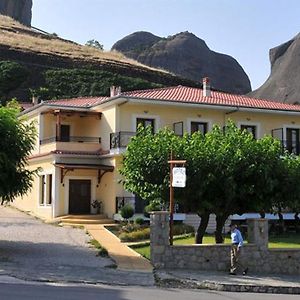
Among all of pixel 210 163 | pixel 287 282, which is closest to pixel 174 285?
pixel 287 282

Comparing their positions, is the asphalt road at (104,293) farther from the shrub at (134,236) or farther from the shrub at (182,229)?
the shrub at (182,229)

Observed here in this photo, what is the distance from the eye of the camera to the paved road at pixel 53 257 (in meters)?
15.9

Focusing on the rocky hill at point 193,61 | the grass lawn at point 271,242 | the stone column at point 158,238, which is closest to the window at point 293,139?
the grass lawn at point 271,242

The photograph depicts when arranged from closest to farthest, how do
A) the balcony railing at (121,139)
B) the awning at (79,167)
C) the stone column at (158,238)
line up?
the stone column at (158,238) < the balcony railing at (121,139) < the awning at (79,167)

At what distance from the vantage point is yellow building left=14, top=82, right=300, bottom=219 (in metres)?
32.4

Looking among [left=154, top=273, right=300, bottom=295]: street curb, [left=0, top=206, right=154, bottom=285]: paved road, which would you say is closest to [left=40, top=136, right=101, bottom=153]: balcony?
[left=0, top=206, right=154, bottom=285]: paved road

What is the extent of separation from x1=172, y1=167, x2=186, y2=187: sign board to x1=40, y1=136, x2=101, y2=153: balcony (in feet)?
53.6

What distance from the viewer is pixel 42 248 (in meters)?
21.1

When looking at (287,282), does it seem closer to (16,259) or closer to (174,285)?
(174,285)

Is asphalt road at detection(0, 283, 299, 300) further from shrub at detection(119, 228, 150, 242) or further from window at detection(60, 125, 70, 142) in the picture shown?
window at detection(60, 125, 70, 142)

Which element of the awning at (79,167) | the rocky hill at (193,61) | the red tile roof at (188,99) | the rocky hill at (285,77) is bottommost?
the awning at (79,167)

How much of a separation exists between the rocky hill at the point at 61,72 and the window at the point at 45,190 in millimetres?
29490

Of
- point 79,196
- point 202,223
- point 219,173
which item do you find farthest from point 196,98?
point 219,173

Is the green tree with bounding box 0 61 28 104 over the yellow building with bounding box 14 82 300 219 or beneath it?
over
